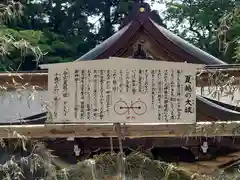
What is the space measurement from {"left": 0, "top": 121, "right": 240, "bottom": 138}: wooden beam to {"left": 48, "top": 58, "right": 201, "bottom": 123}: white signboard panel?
2.1 inches

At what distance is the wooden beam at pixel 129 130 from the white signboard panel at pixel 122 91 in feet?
0.17

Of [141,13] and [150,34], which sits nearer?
[150,34]

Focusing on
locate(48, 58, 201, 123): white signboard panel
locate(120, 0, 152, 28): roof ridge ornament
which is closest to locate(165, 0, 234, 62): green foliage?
locate(120, 0, 152, 28): roof ridge ornament

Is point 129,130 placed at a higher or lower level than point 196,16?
lower

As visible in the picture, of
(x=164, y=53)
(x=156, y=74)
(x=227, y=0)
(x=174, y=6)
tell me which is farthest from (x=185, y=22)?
(x=156, y=74)

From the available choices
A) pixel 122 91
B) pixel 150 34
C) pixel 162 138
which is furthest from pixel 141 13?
pixel 122 91

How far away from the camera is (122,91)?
331 centimetres

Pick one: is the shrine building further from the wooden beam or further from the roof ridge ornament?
the wooden beam

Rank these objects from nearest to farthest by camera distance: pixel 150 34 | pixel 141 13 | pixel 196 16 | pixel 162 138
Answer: pixel 162 138
pixel 150 34
pixel 141 13
pixel 196 16

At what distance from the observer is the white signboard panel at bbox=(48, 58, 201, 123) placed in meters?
3.30

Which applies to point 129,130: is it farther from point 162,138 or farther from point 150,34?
point 150,34

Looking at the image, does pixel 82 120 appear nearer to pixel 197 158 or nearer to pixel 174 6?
pixel 197 158

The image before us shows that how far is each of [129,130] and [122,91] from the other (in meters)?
0.25

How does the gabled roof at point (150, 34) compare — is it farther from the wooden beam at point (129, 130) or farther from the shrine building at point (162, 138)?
the wooden beam at point (129, 130)
